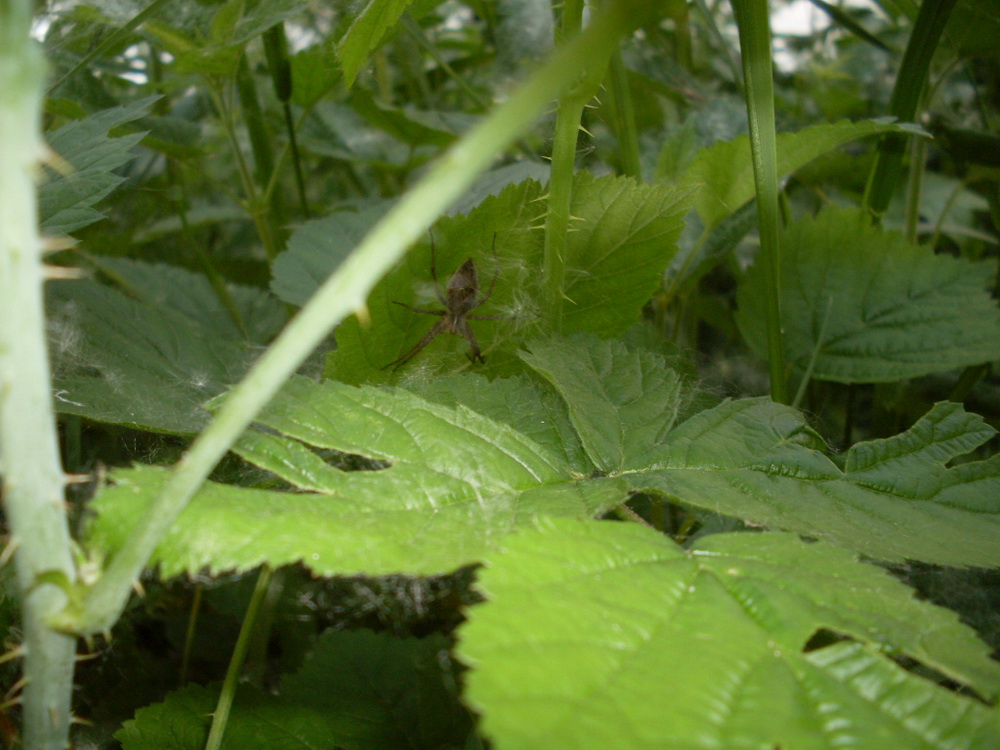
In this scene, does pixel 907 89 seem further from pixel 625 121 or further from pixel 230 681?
pixel 230 681

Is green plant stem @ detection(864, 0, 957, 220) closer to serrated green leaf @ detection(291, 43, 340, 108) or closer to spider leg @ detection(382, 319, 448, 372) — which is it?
spider leg @ detection(382, 319, 448, 372)

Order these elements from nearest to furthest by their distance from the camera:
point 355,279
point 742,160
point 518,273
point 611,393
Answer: point 355,279 → point 611,393 → point 518,273 → point 742,160

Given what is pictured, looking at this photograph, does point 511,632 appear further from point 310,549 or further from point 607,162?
point 607,162

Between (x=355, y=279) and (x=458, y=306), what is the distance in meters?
0.55

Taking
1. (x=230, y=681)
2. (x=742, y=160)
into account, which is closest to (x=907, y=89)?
(x=742, y=160)

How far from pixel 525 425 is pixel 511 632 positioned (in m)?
0.35

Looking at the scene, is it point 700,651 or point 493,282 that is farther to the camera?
point 493,282

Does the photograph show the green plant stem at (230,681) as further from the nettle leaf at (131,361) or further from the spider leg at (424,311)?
the spider leg at (424,311)

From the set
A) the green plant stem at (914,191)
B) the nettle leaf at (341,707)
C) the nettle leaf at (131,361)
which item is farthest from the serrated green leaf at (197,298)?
the green plant stem at (914,191)

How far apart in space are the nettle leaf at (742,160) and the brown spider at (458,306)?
296mm

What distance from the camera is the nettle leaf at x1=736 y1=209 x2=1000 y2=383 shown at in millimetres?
1065

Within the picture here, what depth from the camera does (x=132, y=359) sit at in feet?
2.90

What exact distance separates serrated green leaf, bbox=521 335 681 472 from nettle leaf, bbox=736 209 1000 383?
398 millimetres

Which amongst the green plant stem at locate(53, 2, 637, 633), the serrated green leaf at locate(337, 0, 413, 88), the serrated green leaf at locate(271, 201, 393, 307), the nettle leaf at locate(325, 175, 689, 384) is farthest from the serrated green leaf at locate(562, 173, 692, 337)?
the green plant stem at locate(53, 2, 637, 633)
